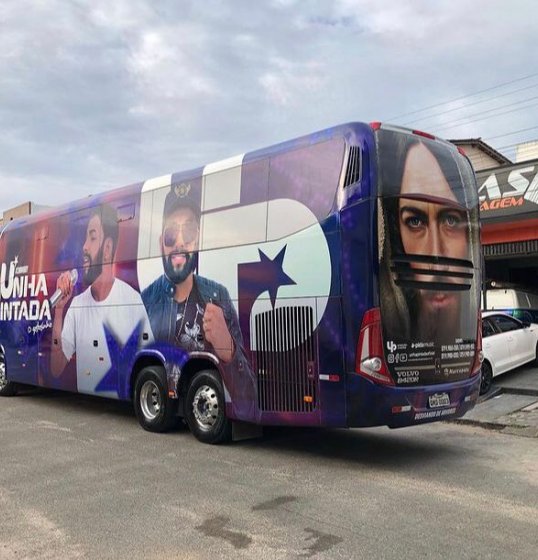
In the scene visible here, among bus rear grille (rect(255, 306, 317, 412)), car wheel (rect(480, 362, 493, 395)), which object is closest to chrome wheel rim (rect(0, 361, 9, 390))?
bus rear grille (rect(255, 306, 317, 412))

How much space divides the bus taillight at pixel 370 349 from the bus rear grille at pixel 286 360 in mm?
585

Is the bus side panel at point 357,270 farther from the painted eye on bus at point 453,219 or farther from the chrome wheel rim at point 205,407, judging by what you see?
the chrome wheel rim at point 205,407

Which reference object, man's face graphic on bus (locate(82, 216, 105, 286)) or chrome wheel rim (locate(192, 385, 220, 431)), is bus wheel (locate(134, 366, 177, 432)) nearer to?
chrome wheel rim (locate(192, 385, 220, 431))

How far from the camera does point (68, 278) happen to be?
11.2 meters

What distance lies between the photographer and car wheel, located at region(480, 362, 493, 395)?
38.9 ft

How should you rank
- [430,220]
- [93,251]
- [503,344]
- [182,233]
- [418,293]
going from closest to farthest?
1. [418,293]
2. [430,220]
3. [182,233]
4. [93,251]
5. [503,344]

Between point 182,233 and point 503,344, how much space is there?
24.2 feet

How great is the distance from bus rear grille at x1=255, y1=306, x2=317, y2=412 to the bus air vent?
1481mm

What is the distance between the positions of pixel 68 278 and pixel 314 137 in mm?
5875

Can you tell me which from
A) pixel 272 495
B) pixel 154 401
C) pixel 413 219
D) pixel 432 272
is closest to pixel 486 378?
pixel 432 272

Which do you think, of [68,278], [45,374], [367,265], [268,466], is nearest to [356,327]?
[367,265]

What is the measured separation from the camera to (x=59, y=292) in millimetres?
11438

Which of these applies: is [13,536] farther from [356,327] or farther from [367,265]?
[367,265]

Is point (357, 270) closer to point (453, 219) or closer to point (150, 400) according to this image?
point (453, 219)
